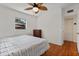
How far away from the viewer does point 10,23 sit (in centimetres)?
Result: 125

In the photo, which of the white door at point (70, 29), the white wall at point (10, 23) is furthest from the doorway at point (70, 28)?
the white wall at point (10, 23)

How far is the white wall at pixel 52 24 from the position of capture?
1.43 meters

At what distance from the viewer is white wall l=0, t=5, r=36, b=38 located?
119 cm

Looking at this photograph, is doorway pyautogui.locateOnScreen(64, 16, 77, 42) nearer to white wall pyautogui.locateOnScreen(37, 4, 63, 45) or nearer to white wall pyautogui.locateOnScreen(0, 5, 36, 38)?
white wall pyautogui.locateOnScreen(37, 4, 63, 45)

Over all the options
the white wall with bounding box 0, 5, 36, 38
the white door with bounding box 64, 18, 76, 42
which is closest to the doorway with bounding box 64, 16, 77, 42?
the white door with bounding box 64, 18, 76, 42

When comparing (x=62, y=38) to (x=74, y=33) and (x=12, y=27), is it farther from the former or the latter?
(x=12, y=27)

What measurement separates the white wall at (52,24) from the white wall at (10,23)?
0.60ft

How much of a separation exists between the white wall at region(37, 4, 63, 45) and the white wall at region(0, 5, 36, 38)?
0.60 feet

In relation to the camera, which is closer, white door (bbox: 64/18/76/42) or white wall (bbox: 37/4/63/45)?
white door (bbox: 64/18/76/42)

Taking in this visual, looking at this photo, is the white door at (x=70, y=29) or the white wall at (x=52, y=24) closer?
the white door at (x=70, y=29)

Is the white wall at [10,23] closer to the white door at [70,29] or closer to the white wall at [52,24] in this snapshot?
the white wall at [52,24]

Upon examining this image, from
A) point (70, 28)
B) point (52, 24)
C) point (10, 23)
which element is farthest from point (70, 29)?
point (10, 23)

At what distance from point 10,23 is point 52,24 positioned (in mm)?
763

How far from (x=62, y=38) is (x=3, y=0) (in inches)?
40.9
